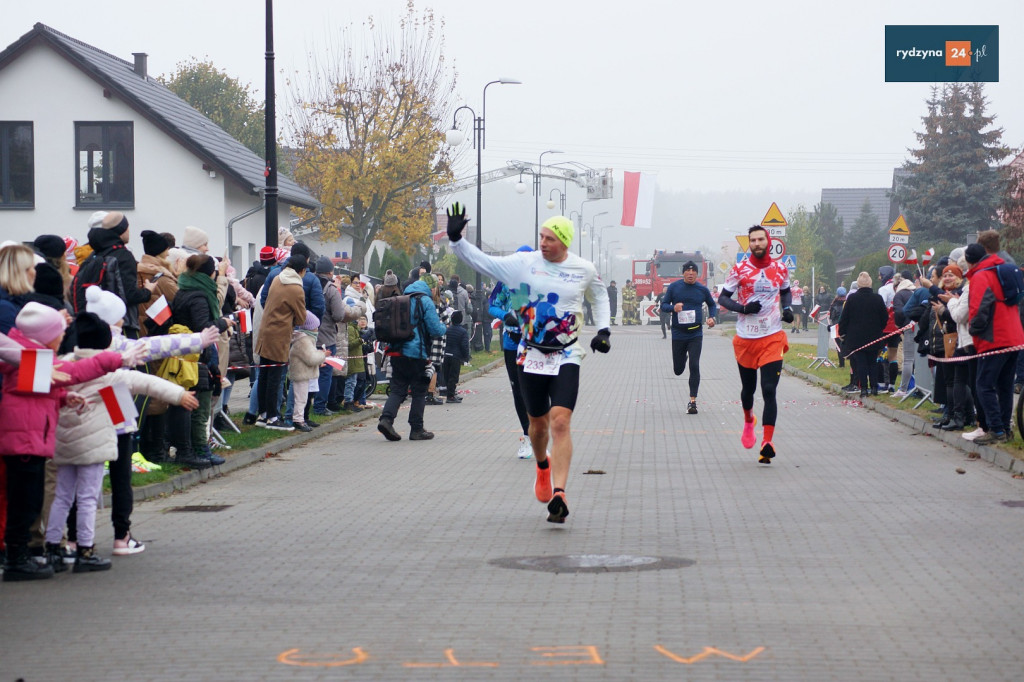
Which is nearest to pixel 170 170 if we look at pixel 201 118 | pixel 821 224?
pixel 201 118

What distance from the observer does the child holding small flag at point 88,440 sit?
7.25m

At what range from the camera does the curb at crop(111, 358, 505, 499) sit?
33.8ft

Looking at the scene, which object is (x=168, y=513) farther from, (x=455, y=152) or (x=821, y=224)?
(x=821, y=224)

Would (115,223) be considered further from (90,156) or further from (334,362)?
(90,156)

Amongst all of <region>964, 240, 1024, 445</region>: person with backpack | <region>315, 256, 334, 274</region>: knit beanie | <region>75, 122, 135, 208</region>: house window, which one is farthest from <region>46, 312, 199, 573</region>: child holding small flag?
<region>75, 122, 135, 208</region>: house window

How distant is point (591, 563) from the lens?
7.34m

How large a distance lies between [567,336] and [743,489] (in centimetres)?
234

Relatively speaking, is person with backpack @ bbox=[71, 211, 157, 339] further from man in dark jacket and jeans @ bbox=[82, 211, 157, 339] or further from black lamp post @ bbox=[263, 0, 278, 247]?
black lamp post @ bbox=[263, 0, 278, 247]

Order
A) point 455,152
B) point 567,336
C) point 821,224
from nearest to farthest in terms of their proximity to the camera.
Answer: point 567,336, point 455,152, point 821,224

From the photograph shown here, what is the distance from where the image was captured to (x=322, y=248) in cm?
5709

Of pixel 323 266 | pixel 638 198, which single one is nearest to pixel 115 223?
pixel 323 266

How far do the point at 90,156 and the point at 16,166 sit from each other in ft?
6.37

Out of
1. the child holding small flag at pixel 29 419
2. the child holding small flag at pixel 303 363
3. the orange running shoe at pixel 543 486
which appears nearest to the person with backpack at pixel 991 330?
the orange running shoe at pixel 543 486

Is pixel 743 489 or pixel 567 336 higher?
pixel 567 336
